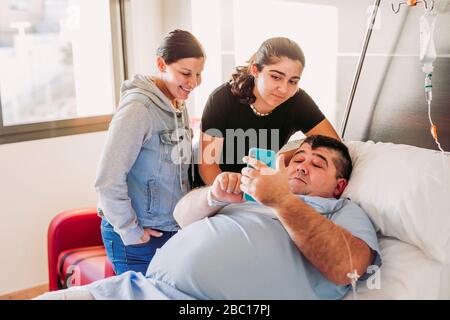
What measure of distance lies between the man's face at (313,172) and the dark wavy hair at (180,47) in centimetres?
33

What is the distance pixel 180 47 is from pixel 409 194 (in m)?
0.60

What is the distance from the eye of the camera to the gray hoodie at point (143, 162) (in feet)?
3.86

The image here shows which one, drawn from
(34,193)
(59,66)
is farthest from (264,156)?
(34,193)

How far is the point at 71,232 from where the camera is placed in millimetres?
1582

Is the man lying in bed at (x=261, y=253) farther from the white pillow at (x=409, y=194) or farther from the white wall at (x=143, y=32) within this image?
the white wall at (x=143, y=32)

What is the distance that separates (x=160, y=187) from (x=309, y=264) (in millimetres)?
411

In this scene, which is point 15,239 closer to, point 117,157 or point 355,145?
point 117,157

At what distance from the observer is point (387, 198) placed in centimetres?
114

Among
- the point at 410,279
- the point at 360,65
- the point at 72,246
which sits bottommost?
the point at 72,246

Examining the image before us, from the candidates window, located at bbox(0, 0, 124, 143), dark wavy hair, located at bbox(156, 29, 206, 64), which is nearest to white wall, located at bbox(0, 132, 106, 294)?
window, located at bbox(0, 0, 124, 143)

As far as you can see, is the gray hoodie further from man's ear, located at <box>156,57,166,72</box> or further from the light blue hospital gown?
the light blue hospital gown

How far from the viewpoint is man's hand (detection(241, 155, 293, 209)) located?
0.99 metres

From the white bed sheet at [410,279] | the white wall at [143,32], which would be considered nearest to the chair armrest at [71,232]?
the white wall at [143,32]

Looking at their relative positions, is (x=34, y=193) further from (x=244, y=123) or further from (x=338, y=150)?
(x=338, y=150)
